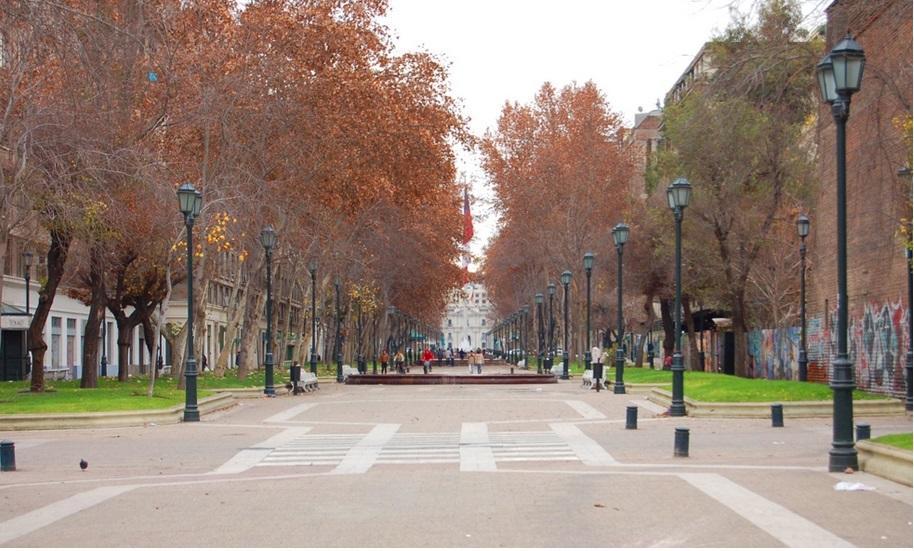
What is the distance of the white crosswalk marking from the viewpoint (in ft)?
58.9

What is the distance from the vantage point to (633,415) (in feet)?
77.8

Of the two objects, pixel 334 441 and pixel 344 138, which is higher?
pixel 344 138

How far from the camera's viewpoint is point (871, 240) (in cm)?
3356

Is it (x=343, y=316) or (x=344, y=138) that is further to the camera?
(x=343, y=316)

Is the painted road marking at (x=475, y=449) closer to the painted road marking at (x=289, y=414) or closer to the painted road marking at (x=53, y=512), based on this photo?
the painted road marking at (x=53, y=512)

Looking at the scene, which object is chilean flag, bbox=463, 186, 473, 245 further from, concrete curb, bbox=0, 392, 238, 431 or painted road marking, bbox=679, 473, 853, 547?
painted road marking, bbox=679, 473, 853, 547

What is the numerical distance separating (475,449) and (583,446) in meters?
1.82

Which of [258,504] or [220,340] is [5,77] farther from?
[220,340]

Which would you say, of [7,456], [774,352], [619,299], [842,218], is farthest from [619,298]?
[7,456]

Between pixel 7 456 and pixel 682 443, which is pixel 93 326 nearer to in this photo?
pixel 7 456

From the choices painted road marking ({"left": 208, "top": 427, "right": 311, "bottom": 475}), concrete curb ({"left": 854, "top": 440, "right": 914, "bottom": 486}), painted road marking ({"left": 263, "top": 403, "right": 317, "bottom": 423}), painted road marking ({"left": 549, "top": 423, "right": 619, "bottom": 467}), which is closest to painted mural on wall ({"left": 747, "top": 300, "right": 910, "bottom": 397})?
painted road marking ({"left": 549, "top": 423, "right": 619, "bottom": 467})

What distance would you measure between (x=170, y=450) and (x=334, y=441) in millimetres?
3029

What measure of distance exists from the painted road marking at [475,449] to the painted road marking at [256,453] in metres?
3.11

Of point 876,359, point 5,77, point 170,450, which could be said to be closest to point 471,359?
point 876,359
